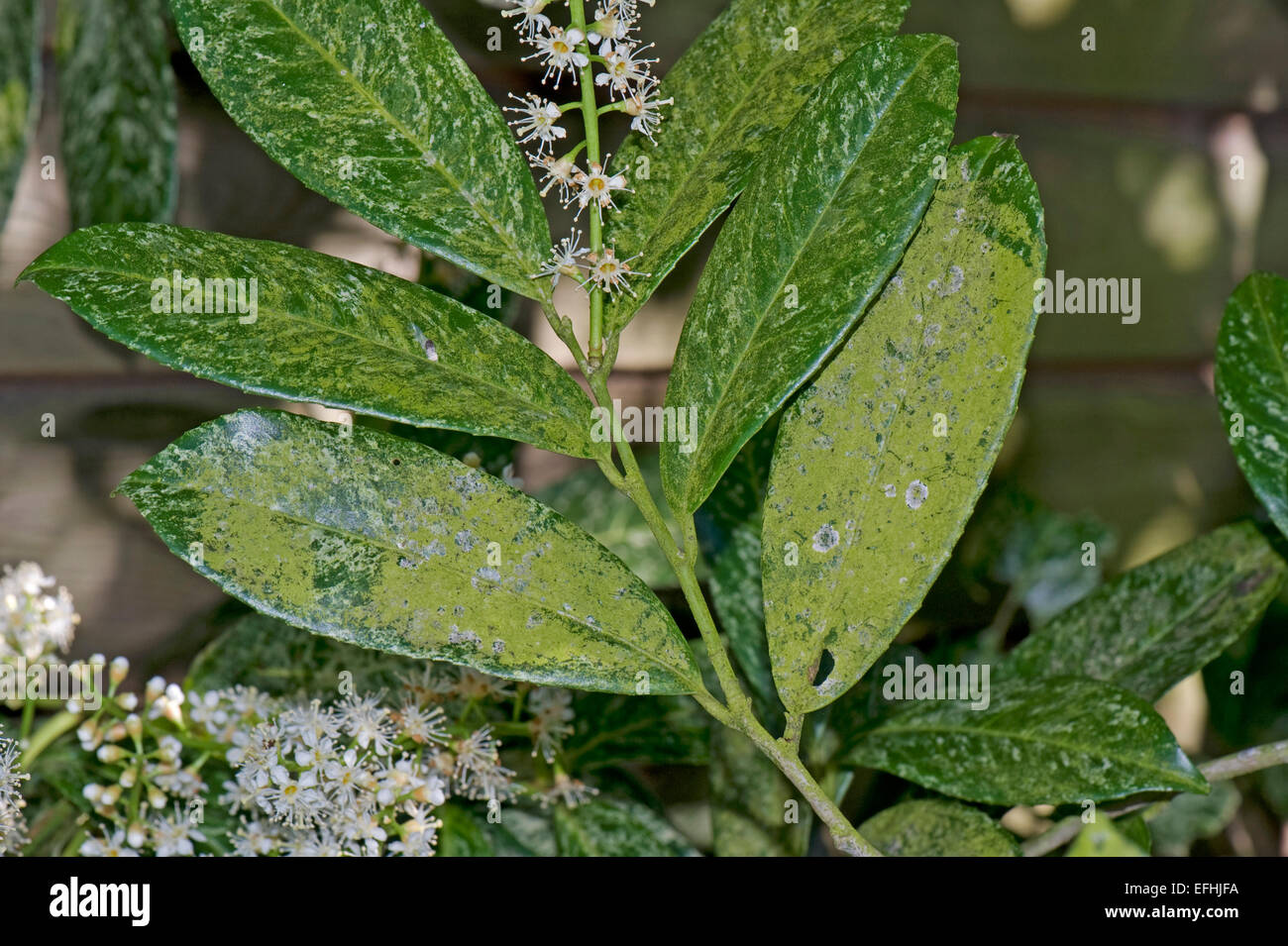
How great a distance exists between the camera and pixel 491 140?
384 millimetres

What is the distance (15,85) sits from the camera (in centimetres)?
71

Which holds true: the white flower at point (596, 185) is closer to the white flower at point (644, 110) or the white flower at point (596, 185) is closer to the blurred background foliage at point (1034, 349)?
the white flower at point (644, 110)

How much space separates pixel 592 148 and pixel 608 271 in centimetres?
5

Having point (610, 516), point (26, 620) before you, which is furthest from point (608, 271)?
point (26, 620)

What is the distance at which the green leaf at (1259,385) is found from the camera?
19.1 inches

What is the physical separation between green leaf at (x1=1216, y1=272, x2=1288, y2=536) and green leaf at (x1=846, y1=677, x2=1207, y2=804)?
157 millimetres

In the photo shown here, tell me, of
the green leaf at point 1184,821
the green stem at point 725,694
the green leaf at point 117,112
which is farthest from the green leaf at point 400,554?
the green leaf at point 1184,821

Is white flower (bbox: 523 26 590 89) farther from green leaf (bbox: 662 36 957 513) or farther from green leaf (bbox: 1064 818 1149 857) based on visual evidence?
green leaf (bbox: 1064 818 1149 857)

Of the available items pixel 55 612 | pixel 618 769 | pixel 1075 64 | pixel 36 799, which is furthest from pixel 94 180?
pixel 1075 64

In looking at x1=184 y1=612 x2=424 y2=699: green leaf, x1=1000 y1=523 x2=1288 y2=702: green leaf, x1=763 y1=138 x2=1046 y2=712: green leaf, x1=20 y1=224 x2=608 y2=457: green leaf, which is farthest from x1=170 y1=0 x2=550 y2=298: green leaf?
x1=1000 y1=523 x2=1288 y2=702: green leaf

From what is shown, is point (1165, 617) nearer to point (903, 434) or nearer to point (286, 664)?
point (903, 434)

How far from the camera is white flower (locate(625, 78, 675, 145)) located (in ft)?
1.34
